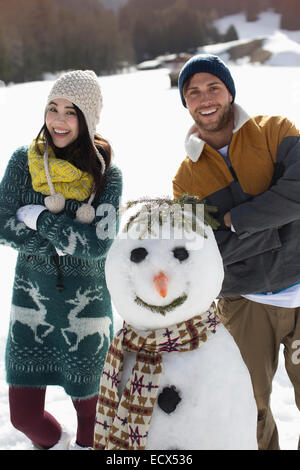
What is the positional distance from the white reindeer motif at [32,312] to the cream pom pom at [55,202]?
0.29 meters

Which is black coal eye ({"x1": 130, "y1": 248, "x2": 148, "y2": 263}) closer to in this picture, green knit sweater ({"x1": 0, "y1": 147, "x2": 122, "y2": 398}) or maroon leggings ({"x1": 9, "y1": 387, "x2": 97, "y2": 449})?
green knit sweater ({"x1": 0, "y1": 147, "x2": 122, "y2": 398})

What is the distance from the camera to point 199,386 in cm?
104

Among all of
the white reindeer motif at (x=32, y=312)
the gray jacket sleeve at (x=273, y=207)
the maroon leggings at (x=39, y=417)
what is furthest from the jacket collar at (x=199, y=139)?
the maroon leggings at (x=39, y=417)

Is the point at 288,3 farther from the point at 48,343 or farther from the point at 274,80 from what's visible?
the point at 48,343

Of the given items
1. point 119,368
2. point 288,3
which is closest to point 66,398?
point 119,368

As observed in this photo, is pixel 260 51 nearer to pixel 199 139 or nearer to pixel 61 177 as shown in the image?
pixel 199 139

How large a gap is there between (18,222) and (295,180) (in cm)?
94

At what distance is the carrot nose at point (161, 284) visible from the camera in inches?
38.1

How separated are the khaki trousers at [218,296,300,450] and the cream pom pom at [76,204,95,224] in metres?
0.61

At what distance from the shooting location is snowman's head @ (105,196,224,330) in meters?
1.01

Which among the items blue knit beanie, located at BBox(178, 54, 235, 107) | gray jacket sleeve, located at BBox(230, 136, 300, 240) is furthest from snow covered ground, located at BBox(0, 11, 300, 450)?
blue knit beanie, located at BBox(178, 54, 235, 107)

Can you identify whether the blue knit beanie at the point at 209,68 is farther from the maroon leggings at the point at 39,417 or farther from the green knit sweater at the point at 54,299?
the maroon leggings at the point at 39,417

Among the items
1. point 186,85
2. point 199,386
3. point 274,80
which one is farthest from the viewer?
point 274,80

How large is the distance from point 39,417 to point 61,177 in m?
0.93
